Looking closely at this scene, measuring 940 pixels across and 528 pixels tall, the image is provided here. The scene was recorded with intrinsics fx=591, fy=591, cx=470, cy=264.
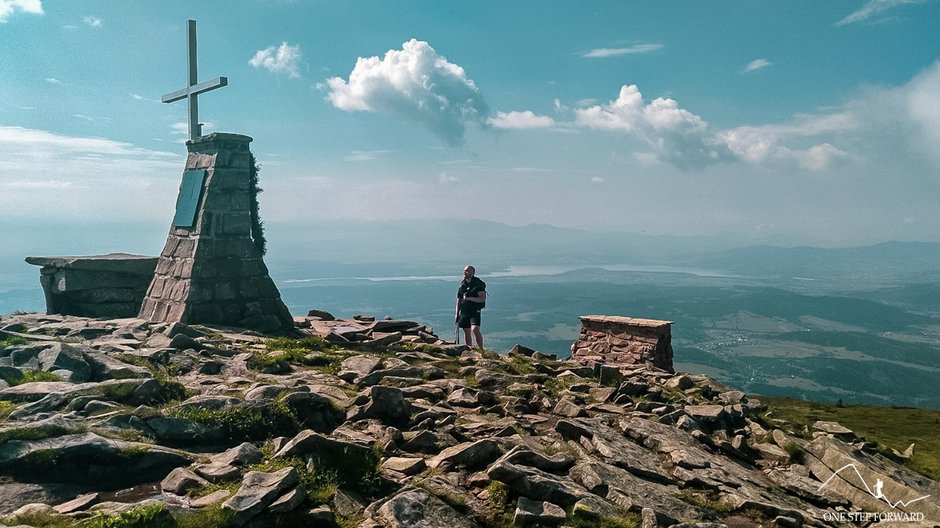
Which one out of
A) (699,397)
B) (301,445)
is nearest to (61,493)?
(301,445)

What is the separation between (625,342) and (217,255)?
511 inches

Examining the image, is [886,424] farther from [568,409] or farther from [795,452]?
[568,409]

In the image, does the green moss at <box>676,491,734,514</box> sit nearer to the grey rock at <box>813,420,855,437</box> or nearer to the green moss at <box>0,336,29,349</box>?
the grey rock at <box>813,420,855,437</box>

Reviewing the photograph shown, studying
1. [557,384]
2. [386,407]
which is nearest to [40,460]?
[386,407]

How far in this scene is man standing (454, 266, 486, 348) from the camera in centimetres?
1864

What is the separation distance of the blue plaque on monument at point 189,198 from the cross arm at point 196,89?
119 inches

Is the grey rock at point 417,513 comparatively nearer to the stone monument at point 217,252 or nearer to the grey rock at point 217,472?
the grey rock at point 217,472

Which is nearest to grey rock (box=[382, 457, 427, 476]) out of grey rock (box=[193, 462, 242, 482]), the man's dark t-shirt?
grey rock (box=[193, 462, 242, 482])

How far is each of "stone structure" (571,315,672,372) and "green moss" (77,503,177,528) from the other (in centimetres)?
1387

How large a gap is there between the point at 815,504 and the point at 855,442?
4.83 meters

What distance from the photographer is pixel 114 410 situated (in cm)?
786

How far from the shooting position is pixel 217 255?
18.0m

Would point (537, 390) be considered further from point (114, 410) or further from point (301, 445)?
point (114, 410)

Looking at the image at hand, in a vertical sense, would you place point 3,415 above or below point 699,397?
above
